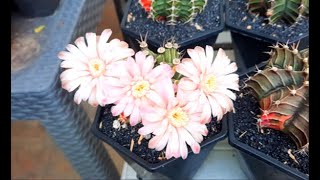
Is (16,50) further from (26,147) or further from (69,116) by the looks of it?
(26,147)

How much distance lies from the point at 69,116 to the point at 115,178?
35cm

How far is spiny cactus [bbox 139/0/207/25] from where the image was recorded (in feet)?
2.85

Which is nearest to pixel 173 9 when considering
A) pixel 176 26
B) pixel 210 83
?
pixel 176 26

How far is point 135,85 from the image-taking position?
60cm

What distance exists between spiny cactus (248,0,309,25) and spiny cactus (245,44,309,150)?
142 mm

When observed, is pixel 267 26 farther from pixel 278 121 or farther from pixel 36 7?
pixel 36 7

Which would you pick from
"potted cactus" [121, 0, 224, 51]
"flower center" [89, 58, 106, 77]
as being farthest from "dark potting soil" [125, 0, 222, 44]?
"flower center" [89, 58, 106, 77]

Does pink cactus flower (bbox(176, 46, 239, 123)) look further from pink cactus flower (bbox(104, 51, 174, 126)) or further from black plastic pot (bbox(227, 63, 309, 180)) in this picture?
black plastic pot (bbox(227, 63, 309, 180))

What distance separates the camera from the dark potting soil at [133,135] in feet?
2.53

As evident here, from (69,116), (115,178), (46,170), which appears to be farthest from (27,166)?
(69,116)

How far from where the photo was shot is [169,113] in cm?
60

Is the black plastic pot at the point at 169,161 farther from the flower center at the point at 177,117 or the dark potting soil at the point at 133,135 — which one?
the flower center at the point at 177,117

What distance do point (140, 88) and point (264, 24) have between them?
1.39ft

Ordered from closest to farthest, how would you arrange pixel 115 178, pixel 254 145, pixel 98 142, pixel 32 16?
pixel 254 145
pixel 32 16
pixel 98 142
pixel 115 178
